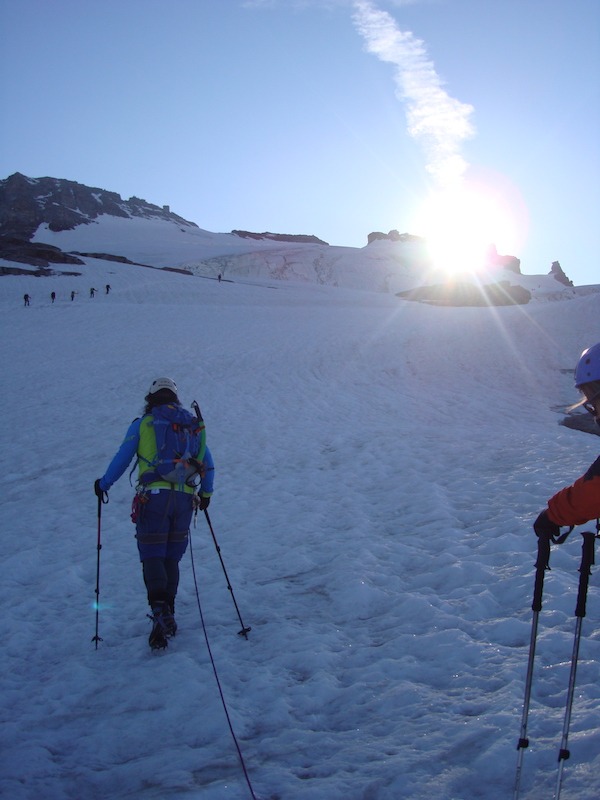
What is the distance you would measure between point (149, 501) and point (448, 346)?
22022 mm

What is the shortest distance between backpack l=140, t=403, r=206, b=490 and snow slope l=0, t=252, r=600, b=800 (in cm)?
158

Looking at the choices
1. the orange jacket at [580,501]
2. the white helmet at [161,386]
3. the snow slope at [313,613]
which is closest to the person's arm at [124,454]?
the white helmet at [161,386]

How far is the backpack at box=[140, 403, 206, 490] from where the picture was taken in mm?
5539

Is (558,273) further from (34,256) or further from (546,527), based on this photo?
(546,527)

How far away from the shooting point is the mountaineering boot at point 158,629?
213 inches

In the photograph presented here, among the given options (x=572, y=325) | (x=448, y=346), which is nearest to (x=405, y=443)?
(x=448, y=346)

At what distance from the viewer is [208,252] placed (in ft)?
279

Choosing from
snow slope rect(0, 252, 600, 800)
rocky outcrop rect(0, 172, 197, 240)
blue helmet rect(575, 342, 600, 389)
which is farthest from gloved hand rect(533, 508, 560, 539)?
rocky outcrop rect(0, 172, 197, 240)

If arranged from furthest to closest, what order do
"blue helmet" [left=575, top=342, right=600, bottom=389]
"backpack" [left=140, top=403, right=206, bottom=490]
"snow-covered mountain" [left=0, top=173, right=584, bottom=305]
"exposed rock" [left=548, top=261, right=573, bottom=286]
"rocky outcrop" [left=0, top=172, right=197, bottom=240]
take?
"exposed rock" [left=548, top=261, right=573, bottom=286] → "rocky outcrop" [left=0, top=172, right=197, bottom=240] → "snow-covered mountain" [left=0, top=173, right=584, bottom=305] → "backpack" [left=140, top=403, right=206, bottom=490] → "blue helmet" [left=575, top=342, right=600, bottom=389]

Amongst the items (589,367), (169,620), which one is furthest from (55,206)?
(589,367)

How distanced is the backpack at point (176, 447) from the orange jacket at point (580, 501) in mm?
3270

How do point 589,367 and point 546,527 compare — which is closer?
point 589,367

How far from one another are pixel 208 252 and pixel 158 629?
83937 millimetres

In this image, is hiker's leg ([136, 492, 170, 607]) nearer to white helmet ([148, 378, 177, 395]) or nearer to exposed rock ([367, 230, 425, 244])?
white helmet ([148, 378, 177, 395])
